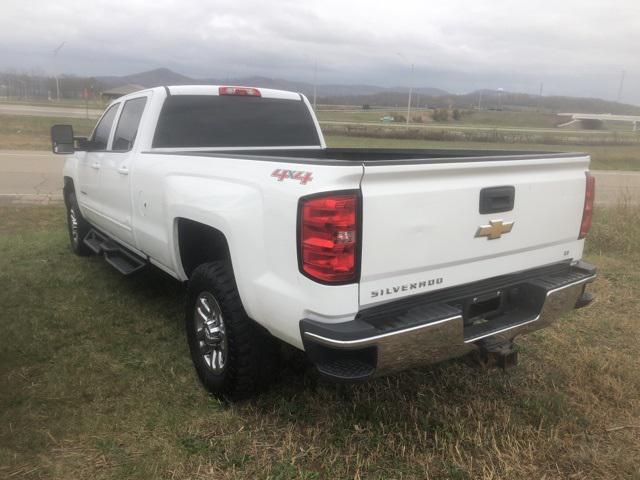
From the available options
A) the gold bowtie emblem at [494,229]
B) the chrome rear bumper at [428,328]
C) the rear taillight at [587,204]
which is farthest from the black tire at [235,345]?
the rear taillight at [587,204]

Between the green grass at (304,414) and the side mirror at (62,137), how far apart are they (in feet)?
6.05

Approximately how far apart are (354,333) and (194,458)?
3.86ft

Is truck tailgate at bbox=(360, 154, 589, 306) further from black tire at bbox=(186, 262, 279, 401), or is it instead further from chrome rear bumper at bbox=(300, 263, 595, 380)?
black tire at bbox=(186, 262, 279, 401)

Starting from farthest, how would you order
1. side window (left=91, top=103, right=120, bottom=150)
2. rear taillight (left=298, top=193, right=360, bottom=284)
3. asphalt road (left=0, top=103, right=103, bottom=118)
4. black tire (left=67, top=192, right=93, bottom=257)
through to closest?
asphalt road (left=0, top=103, right=103, bottom=118)
black tire (left=67, top=192, right=93, bottom=257)
side window (left=91, top=103, right=120, bottom=150)
rear taillight (left=298, top=193, right=360, bottom=284)

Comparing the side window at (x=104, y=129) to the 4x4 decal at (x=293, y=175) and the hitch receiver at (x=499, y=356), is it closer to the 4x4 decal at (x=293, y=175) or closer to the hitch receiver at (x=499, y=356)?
the 4x4 decal at (x=293, y=175)

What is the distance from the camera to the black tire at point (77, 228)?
250 inches

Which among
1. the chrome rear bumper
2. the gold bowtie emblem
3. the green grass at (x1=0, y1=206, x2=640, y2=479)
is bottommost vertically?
the green grass at (x1=0, y1=206, x2=640, y2=479)

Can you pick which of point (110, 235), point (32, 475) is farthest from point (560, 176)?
point (110, 235)

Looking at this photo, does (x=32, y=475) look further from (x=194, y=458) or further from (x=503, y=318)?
(x=503, y=318)

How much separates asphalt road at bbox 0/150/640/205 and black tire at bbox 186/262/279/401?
842cm

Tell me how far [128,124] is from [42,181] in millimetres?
9295

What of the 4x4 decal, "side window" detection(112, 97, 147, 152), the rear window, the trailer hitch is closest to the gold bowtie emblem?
the trailer hitch

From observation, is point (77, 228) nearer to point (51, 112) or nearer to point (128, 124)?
point (128, 124)

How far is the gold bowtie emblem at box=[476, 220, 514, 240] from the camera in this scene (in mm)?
2785
